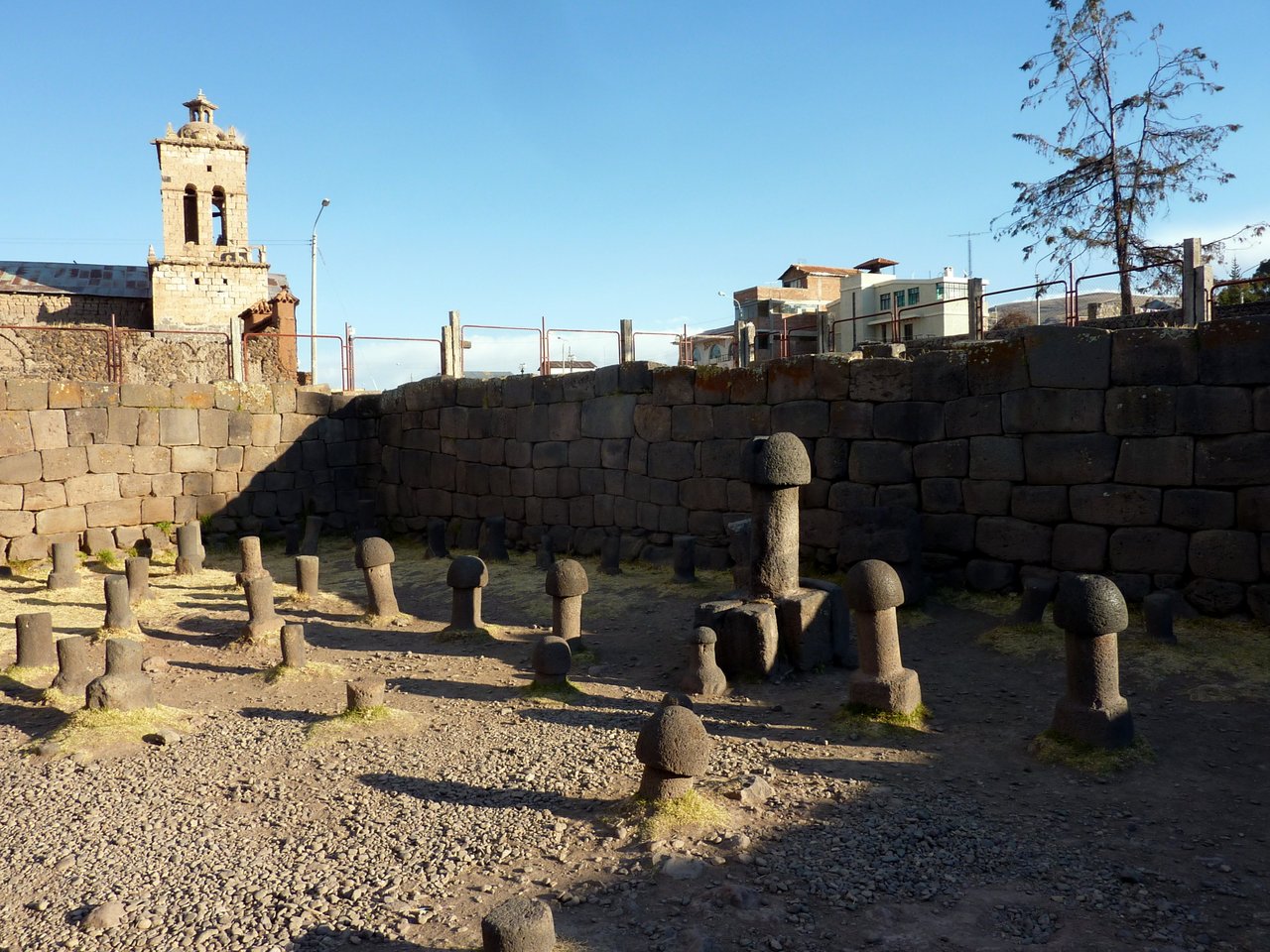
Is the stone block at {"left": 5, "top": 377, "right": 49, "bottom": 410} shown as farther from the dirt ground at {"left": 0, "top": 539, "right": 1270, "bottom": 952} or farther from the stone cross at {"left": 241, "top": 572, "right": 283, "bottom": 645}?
the dirt ground at {"left": 0, "top": 539, "right": 1270, "bottom": 952}

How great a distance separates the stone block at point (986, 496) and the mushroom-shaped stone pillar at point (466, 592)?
5.17 metres

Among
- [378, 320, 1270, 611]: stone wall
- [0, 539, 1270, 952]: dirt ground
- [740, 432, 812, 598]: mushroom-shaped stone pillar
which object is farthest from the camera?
[378, 320, 1270, 611]: stone wall

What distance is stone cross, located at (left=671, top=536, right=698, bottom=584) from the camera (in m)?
11.5

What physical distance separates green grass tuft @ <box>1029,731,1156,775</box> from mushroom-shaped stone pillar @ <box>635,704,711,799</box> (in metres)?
2.35

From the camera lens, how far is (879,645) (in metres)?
6.81

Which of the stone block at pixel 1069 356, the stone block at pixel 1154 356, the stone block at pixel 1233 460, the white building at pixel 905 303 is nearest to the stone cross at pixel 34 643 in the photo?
the stone block at pixel 1069 356

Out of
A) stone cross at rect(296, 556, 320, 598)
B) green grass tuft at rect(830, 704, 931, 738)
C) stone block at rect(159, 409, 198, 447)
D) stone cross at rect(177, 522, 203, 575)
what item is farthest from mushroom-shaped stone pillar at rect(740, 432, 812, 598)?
stone block at rect(159, 409, 198, 447)

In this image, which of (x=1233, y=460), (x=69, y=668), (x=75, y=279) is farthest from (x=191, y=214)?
(x=1233, y=460)

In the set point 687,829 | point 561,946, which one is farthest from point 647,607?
point 561,946

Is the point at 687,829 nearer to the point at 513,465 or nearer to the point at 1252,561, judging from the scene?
the point at 1252,561

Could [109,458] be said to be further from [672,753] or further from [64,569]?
[672,753]

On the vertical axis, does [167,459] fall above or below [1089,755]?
above

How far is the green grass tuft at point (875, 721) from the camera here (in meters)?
6.59

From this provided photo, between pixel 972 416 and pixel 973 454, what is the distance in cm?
40
